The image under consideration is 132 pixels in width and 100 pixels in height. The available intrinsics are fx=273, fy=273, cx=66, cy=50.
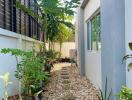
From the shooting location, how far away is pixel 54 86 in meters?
9.99

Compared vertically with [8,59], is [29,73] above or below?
below

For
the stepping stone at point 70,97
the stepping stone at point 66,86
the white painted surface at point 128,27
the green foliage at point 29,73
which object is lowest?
the stepping stone at point 70,97

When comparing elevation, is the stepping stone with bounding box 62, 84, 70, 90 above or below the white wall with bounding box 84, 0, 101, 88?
below

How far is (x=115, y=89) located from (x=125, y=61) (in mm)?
582

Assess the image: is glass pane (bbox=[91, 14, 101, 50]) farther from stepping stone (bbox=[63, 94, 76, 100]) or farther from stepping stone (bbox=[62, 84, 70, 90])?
stepping stone (bbox=[63, 94, 76, 100])

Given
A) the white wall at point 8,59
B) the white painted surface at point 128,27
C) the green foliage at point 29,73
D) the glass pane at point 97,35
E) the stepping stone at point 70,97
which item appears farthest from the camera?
the glass pane at point 97,35

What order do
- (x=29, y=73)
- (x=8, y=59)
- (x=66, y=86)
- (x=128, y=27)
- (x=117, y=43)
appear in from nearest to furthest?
(x=128, y=27)
(x=117, y=43)
(x=29, y=73)
(x=8, y=59)
(x=66, y=86)

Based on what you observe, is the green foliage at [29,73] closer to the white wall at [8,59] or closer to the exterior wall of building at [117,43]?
the white wall at [8,59]

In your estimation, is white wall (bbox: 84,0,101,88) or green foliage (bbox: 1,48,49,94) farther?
white wall (bbox: 84,0,101,88)

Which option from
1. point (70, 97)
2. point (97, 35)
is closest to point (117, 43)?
point (70, 97)

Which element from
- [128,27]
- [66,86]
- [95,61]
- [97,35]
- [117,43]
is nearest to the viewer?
[128,27]

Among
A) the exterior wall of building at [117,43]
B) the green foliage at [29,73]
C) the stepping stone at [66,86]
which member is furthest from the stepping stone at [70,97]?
the exterior wall of building at [117,43]

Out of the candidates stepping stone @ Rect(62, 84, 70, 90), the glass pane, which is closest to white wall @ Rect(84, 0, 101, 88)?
the glass pane

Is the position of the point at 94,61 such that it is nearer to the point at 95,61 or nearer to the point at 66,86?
the point at 95,61
